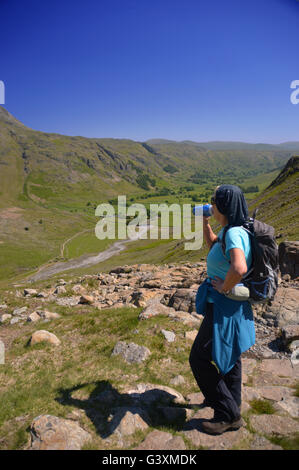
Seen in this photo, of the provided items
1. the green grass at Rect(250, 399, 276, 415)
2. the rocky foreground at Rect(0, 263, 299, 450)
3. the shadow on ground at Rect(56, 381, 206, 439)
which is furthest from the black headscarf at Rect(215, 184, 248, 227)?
the shadow on ground at Rect(56, 381, 206, 439)

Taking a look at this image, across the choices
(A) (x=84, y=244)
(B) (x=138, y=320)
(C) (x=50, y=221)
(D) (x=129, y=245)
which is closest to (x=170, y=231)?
(D) (x=129, y=245)

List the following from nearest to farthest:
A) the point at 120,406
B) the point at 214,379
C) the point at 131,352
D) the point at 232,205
→ 1. the point at 232,205
2. the point at 214,379
3. the point at 120,406
4. the point at 131,352

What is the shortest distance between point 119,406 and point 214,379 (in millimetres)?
2532

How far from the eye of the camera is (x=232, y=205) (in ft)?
14.4

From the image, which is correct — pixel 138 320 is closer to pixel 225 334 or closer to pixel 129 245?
pixel 225 334

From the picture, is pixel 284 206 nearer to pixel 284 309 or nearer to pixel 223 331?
pixel 284 309

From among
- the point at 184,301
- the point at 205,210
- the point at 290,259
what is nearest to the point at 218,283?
the point at 205,210

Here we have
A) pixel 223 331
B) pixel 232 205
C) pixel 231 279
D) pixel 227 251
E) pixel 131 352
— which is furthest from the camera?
pixel 131 352

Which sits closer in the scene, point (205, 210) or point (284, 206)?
point (205, 210)

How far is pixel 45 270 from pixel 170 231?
67.2 meters

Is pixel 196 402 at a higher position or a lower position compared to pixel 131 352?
higher

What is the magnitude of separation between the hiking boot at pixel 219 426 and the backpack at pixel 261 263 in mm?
2263

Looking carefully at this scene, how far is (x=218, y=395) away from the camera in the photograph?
→ 4.66 metres

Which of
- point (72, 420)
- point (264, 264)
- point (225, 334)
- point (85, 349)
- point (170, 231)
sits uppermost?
point (264, 264)
